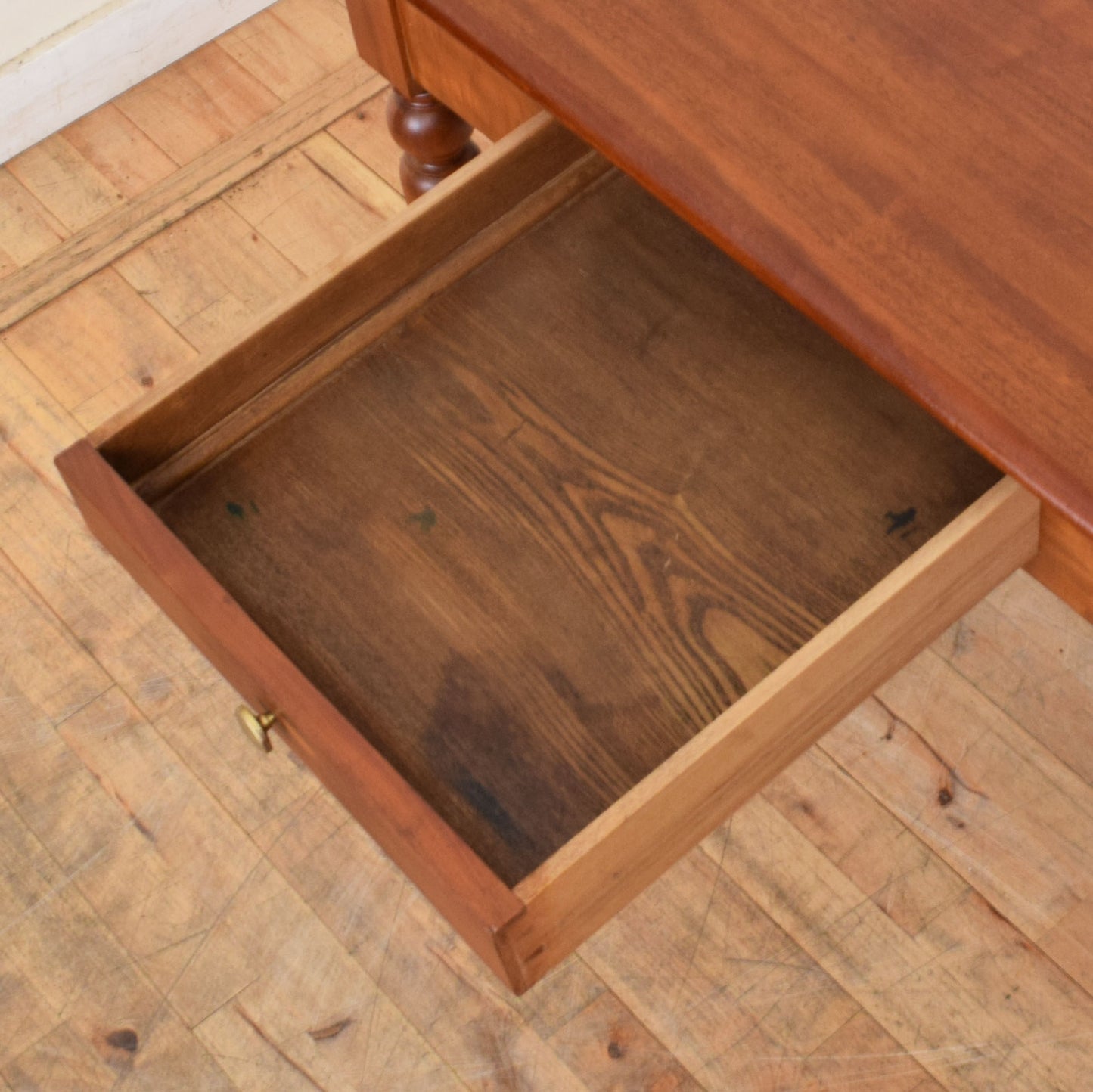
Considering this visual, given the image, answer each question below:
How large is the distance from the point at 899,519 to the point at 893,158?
0.73 feet

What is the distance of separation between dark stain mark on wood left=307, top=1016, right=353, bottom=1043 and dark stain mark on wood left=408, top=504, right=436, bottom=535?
0.44 metres

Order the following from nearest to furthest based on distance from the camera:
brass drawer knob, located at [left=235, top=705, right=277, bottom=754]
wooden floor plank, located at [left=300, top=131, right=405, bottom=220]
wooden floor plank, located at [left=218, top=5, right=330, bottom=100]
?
brass drawer knob, located at [left=235, top=705, right=277, bottom=754], wooden floor plank, located at [left=300, top=131, right=405, bottom=220], wooden floor plank, located at [left=218, top=5, right=330, bottom=100]

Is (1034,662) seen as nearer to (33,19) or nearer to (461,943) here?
(461,943)

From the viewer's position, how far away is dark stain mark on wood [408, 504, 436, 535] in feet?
2.95

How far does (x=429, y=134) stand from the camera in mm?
1170

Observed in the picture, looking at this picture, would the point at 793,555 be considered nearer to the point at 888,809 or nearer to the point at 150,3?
the point at 888,809

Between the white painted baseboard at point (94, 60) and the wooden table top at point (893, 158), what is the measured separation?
911mm

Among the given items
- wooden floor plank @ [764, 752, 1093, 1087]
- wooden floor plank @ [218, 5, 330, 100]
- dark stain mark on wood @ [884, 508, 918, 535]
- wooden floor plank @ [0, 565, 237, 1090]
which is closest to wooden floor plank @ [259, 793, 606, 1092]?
wooden floor plank @ [0, 565, 237, 1090]

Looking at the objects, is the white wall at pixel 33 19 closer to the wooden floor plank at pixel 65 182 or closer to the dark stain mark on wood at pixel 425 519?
the wooden floor plank at pixel 65 182

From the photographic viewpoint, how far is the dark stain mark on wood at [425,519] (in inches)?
35.4

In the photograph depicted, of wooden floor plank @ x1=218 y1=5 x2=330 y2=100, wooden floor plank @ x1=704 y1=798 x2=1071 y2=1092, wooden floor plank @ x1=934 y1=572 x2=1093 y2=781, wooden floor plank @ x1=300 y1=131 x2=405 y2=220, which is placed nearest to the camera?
wooden floor plank @ x1=704 y1=798 x2=1071 y2=1092

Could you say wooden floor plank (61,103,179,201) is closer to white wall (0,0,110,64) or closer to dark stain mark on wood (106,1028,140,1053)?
white wall (0,0,110,64)

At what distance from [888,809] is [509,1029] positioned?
0.34 metres

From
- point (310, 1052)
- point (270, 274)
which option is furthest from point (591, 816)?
point (270, 274)
